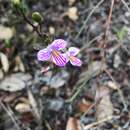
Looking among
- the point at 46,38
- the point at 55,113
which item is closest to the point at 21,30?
the point at 55,113

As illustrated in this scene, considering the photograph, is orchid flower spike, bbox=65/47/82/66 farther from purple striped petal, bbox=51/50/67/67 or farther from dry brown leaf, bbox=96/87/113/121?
dry brown leaf, bbox=96/87/113/121

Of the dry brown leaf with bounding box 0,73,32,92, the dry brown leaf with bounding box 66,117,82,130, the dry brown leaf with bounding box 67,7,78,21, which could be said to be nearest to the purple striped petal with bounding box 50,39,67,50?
the dry brown leaf with bounding box 66,117,82,130

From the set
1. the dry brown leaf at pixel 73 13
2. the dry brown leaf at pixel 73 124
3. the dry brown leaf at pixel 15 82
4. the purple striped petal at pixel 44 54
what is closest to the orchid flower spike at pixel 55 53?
the purple striped petal at pixel 44 54

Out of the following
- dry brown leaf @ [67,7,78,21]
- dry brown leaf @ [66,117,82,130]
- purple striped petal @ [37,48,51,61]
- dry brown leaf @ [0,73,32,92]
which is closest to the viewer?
purple striped petal @ [37,48,51,61]

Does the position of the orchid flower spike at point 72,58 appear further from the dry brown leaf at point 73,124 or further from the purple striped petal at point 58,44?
the dry brown leaf at point 73,124

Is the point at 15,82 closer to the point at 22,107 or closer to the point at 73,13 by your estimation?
the point at 22,107
